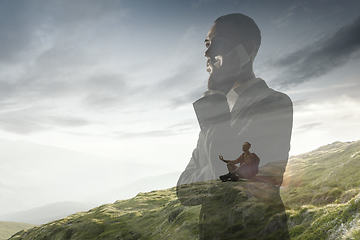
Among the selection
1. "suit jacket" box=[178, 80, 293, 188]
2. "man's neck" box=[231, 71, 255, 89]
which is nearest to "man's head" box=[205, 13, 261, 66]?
"man's neck" box=[231, 71, 255, 89]

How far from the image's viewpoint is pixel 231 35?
14203 millimetres

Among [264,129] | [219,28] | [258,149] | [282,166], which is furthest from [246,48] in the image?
[282,166]

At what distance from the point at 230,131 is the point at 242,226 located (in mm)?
6339

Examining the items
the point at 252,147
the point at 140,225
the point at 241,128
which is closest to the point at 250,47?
the point at 241,128

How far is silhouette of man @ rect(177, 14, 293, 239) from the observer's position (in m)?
12.3

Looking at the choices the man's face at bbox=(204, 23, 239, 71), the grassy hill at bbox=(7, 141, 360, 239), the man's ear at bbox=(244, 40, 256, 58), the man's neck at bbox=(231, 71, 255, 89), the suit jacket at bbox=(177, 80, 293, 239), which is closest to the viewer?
the grassy hill at bbox=(7, 141, 360, 239)

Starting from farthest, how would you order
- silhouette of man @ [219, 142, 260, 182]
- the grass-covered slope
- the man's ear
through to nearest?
the grass-covered slope < the man's ear < silhouette of man @ [219, 142, 260, 182]

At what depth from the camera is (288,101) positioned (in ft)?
41.5

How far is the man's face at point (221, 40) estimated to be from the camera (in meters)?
14.2

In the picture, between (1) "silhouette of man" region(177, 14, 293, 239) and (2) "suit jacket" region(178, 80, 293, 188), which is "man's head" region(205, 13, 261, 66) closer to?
(1) "silhouette of man" region(177, 14, 293, 239)

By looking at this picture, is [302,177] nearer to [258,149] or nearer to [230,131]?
[258,149]

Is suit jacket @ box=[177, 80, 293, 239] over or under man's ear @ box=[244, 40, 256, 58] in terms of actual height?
under

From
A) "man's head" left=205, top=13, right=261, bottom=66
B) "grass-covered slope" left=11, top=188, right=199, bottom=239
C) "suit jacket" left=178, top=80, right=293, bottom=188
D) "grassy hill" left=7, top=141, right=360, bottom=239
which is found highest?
"man's head" left=205, top=13, right=261, bottom=66

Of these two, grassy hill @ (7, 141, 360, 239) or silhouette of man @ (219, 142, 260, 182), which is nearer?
grassy hill @ (7, 141, 360, 239)
